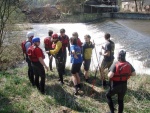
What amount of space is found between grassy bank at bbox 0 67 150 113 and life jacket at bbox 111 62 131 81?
127 cm

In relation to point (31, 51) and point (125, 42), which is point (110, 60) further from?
point (125, 42)

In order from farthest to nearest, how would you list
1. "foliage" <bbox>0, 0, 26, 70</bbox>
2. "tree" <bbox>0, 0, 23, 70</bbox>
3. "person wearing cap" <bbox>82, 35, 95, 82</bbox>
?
1. "foliage" <bbox>0, 0, 26, 70</bbox>
2. "tree" <bbox>0, 0, 23, 70</bbox>
3. "person wearing cap" <bbox>82, 35, 95, 82</bbox>

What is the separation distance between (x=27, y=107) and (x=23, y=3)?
8.47 metres

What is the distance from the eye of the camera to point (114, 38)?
19.9 metres

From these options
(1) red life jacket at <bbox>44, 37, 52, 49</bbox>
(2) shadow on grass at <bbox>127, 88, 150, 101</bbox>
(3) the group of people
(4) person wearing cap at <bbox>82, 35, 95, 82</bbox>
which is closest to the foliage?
(1) red life jacket at <bbox>44, 37, 52, 49</bbox>

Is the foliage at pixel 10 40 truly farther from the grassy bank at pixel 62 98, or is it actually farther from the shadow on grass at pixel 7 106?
the shadow on grass at pixel 7 106

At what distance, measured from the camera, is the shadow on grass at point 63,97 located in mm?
6471

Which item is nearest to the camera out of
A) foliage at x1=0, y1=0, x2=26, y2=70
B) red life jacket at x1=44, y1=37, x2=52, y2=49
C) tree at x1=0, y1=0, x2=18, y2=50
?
red life jacket at x1=44, y1=37, x2=52, y2=49

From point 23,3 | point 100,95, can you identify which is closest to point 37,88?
point 100,95

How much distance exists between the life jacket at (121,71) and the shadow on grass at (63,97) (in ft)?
4.63

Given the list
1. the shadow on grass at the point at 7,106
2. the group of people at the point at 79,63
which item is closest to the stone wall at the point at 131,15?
the group of people at the point at 79,63

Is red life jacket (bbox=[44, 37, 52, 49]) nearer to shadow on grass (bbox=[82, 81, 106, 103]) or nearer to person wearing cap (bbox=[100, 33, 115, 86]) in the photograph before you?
shadow on grass (bbox=[82, 81, 106, 103])

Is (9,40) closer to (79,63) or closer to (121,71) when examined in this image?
(79,63)

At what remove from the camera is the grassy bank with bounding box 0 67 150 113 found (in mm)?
6332
